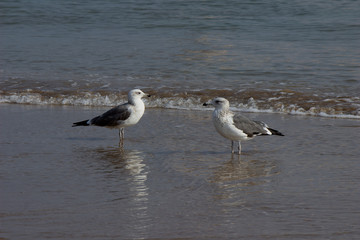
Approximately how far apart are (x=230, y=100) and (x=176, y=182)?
5211mm

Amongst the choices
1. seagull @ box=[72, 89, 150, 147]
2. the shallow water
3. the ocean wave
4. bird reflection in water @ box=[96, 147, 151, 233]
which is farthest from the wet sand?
the shallow water

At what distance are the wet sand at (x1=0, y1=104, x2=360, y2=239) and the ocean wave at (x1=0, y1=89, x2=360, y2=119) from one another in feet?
2.52

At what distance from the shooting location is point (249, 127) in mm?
7309

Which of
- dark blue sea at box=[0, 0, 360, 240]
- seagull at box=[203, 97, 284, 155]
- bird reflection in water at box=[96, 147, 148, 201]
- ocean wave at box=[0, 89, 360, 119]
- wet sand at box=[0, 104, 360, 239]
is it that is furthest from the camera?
ocean wave at box=[0, 89, 360, 119]

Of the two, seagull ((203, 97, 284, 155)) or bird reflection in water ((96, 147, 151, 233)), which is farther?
seagull ((203, 97, 284, 155))

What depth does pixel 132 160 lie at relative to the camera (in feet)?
22.6

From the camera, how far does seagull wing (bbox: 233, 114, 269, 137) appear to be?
23.7 ft

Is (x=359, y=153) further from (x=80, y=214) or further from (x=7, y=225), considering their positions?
(x=7, y=225)

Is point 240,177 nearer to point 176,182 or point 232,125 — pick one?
point 176,182

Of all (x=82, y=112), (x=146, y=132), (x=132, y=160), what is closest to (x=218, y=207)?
(x=132, y=160)

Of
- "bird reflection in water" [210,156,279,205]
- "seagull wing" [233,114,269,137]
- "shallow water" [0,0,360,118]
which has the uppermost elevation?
"shallow water" [0,0,360,118]

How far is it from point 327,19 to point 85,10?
8.75 meters

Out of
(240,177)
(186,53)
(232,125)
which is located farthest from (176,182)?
(186,53)

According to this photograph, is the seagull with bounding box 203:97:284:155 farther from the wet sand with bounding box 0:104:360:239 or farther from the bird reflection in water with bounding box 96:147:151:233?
the bird reflection in water with bounding box 96:147:151:233
